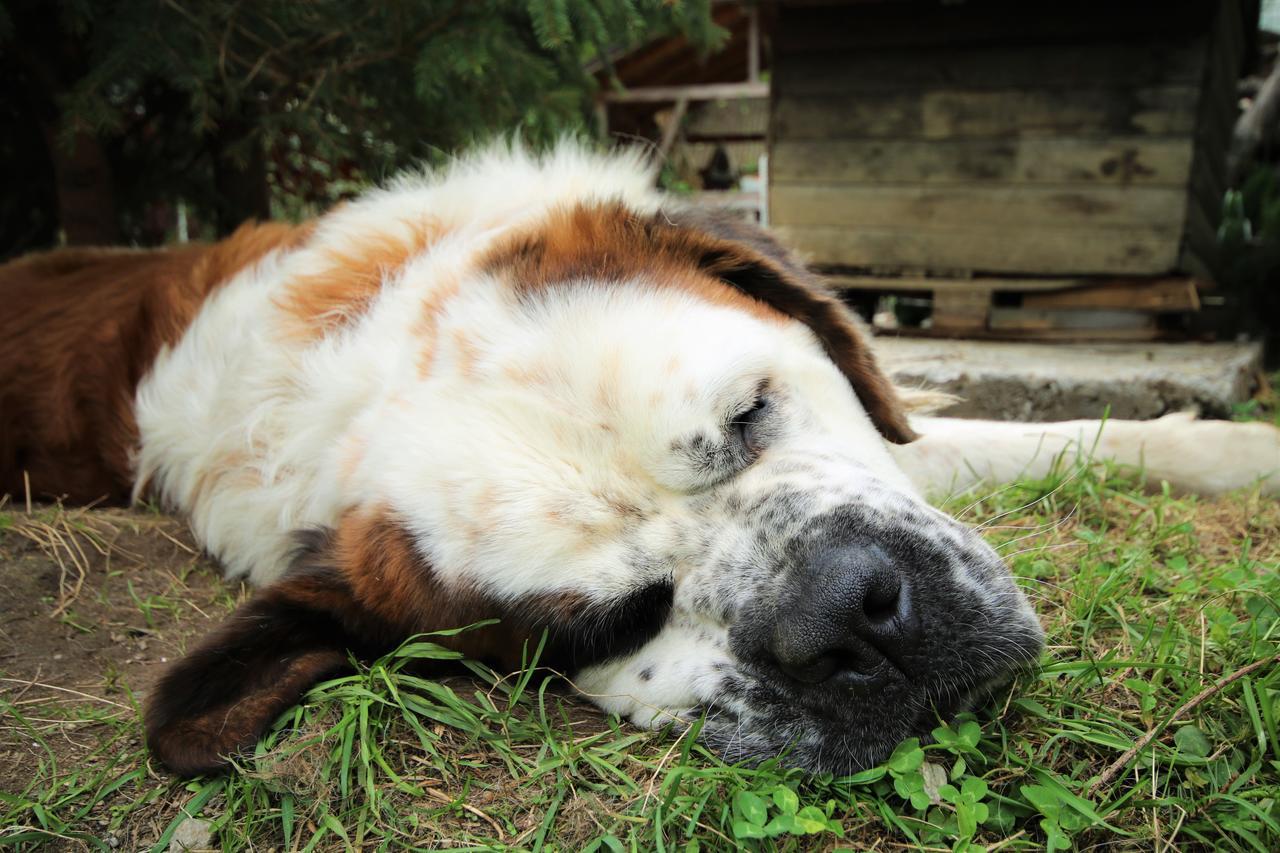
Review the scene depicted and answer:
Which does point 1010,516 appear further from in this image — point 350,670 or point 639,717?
point 350,670

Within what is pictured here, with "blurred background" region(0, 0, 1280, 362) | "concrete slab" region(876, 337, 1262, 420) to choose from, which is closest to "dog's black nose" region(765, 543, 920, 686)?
"blurred background" region(0, 0, 1280, 362)

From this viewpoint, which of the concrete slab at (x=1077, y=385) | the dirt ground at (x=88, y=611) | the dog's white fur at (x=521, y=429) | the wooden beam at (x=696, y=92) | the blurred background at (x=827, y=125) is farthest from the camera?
the wooden beam at (x=696, y=92)

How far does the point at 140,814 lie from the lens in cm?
149

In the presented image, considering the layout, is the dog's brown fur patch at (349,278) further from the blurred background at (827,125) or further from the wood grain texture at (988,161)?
the wood grain texture at (988,161)

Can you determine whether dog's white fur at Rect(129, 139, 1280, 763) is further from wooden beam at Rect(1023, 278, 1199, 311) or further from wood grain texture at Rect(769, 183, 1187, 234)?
wood grain texture at Rect(769, 183, 1187, 234)

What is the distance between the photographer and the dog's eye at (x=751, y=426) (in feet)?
5.71

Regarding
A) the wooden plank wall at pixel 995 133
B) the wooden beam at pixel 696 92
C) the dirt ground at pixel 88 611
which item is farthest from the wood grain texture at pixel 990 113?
the wooden beam at pixel 696 92

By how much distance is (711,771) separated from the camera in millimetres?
1388

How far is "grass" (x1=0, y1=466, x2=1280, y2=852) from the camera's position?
1.30m

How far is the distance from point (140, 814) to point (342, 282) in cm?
131

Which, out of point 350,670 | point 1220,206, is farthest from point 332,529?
point 1220,206

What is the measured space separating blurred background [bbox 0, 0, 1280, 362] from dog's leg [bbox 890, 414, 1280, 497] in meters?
0.76

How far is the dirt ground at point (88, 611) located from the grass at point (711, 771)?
→ 0.03 meters

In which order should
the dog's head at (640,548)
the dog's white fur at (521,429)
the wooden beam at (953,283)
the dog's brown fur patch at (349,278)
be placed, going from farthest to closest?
1. the wooden beam at (953,283)
2. the dog's brown fur patch at (349,278)
3. the dog's white fur at (521,429)
4. the dog's head at (640,548)
